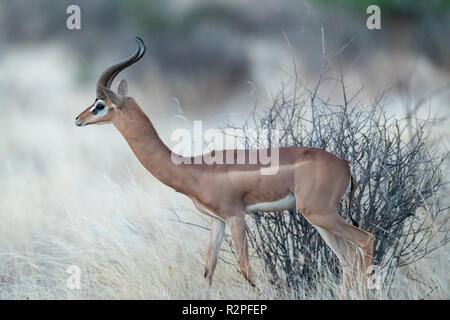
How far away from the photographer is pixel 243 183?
563cm

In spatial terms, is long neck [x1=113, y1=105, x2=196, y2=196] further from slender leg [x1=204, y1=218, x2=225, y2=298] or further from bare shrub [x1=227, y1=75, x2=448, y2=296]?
bare shrub [x1=227, y1=75, x2=448, y2=296]

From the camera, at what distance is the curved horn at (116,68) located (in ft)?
18.4

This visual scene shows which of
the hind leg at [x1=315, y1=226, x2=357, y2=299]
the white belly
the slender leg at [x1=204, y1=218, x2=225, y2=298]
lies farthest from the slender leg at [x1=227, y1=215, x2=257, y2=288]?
the hind leg at [x1=315, y1=226, x2=357, y2=299]

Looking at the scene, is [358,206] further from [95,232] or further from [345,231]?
[95,232]

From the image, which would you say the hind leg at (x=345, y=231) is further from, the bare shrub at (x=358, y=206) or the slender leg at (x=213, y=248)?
the slender leg at (x=213, y=248)

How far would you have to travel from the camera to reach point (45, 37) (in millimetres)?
16031

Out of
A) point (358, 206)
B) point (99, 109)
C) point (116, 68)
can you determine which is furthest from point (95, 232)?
point (358, 206)

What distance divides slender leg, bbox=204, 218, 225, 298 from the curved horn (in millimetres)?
1199

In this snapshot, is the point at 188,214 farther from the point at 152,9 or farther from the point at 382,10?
the point at 152,9

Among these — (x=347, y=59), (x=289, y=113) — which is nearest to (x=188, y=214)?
(x=289, y=113)

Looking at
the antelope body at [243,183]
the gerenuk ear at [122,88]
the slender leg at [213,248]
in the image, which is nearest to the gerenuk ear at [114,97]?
the antelope body at [243,183]

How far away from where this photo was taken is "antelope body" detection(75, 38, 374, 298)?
5480mm

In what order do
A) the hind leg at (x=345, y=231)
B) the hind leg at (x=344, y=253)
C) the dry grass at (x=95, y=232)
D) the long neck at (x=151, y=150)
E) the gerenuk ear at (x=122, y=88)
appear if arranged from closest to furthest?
the hind leg at (x=345, y=231)
the hind leg at (x=344, y=253)
the long neck at (x=151, y=150)
the gerenuk ear at (x=122, y=88)
the dry grass at (x=95, y=232)

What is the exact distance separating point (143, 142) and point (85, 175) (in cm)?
503
